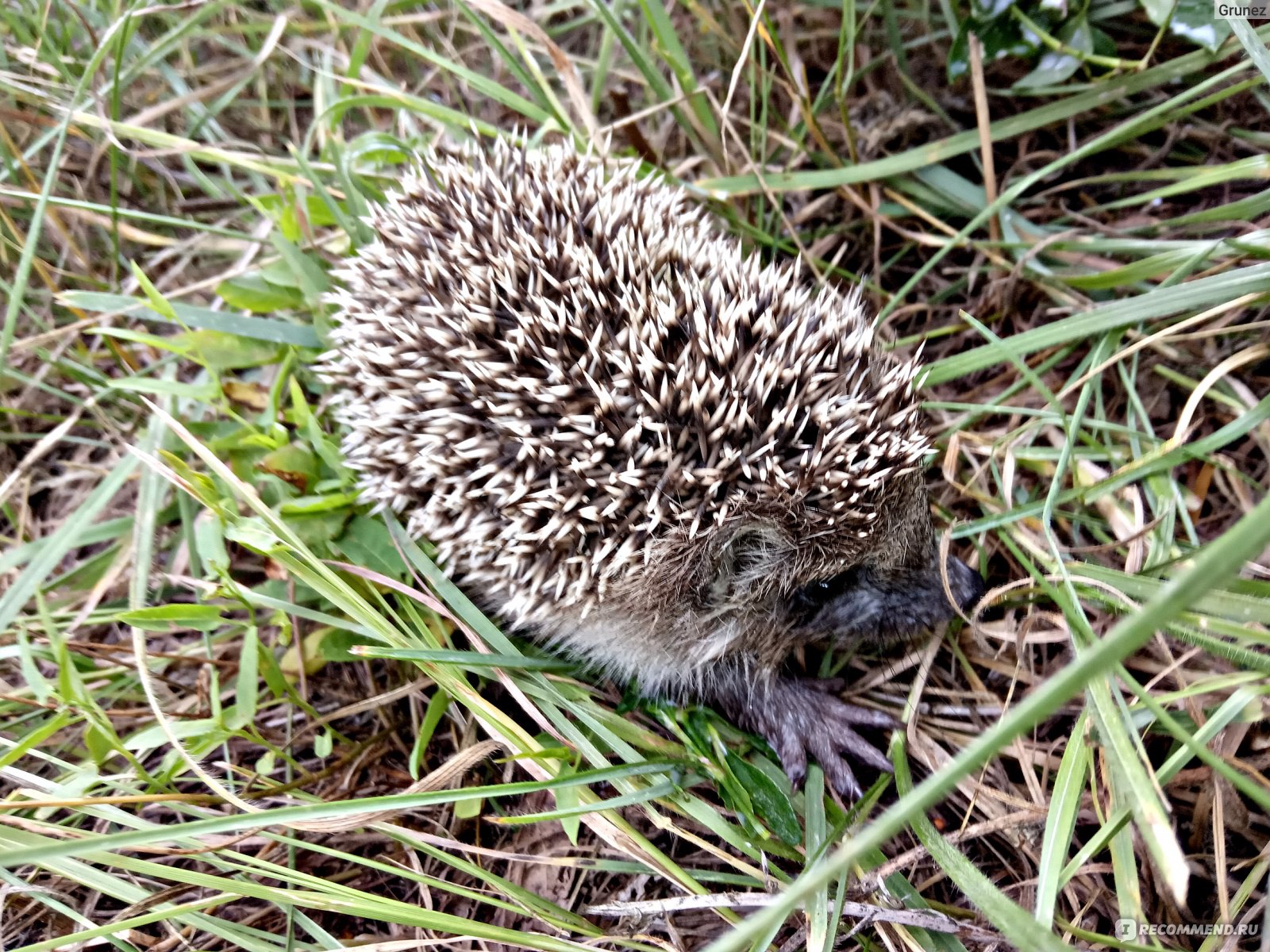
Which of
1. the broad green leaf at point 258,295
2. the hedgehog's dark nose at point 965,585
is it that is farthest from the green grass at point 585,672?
the hedgehog's dark nose at point 965,585

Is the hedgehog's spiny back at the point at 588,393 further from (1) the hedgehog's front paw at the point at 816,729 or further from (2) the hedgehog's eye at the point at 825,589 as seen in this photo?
(1) the hedgehog's front paw at the point at 816,729

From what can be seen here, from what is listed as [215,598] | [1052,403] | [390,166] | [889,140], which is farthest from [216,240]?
[1052,403]

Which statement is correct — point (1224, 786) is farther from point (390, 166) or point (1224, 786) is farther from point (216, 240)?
point (216, 240)

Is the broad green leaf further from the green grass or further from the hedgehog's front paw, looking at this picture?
the hedgehog's front paw

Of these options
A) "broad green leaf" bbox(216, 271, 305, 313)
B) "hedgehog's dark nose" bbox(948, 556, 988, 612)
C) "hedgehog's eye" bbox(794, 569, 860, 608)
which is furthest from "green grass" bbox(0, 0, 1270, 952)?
"hedgehog's eye" bbox(794, 569, 860, 608)

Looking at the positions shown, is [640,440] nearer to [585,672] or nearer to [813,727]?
[585,672]

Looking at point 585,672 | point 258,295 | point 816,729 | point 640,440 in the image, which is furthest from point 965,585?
point 258,295
